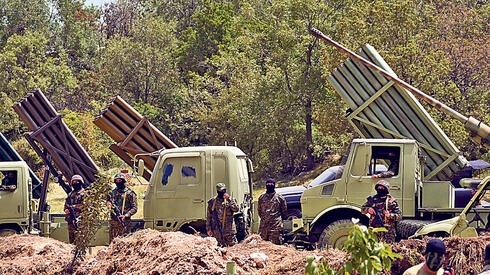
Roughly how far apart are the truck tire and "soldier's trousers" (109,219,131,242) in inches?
184

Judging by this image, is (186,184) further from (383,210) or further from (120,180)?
(383,210)

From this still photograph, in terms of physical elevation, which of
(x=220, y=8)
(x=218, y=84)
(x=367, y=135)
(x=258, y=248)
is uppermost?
(x=220, y=8)

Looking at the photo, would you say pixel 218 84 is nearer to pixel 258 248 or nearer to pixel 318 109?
pixel 318 109

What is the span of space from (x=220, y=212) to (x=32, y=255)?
3.04m

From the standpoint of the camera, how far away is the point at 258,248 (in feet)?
32.7

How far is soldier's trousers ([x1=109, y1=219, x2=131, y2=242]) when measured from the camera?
1217cm

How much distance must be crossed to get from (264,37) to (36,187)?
18.5 meters

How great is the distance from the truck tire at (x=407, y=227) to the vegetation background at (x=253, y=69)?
438 inches

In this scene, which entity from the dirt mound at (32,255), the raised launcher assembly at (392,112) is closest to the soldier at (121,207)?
the dirt mound at (32,255)

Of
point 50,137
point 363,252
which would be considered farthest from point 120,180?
point 363,252

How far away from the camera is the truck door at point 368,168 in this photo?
1128cm

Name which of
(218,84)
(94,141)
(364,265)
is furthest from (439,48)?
(364,265)

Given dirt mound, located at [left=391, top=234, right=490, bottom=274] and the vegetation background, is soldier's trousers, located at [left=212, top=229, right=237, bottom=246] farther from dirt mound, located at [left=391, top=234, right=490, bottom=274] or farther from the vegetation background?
the vegetation background

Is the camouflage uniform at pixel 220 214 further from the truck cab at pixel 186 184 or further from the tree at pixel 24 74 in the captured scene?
the tree at pixel 24 74
